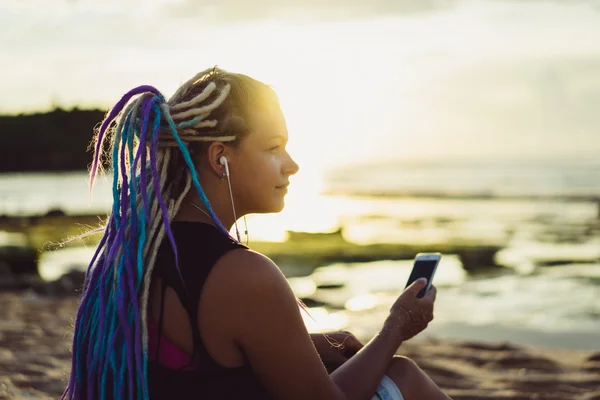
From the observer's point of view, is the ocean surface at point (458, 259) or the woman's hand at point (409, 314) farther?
the ocean surface at point (458, 259)

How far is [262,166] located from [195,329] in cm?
60

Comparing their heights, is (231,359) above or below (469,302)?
above

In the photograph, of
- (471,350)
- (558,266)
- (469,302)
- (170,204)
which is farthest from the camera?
(558,266)

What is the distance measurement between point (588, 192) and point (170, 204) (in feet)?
124

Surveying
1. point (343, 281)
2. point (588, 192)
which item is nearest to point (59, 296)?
point (343, 281)

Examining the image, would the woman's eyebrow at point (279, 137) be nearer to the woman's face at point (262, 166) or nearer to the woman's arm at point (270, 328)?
the woman's face at point (262, 166)

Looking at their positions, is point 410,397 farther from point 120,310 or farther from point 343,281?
point 343,281

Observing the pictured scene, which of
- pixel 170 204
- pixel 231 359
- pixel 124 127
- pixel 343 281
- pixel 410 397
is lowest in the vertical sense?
pixel 343 281

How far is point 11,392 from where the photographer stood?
520 centimetres

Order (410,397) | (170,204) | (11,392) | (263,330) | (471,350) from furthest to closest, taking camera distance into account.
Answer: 1. (471,350)
2. (11,392)
3. (410,397)
4. (170,204)
5. (263,330)

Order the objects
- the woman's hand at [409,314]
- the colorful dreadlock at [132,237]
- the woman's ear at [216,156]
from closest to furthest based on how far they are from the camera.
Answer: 1. the colorful dreadlock at [132,237]
2. the woman's ear at [216,156]
3. the woman's hand at [409,314]

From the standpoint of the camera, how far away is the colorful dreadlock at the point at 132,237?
2.38m

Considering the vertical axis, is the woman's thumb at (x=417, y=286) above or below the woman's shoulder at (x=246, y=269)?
below

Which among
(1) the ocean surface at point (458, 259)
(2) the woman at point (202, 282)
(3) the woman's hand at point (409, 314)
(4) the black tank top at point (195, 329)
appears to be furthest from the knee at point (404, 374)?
(1) the ocean surface at point (458, 259)
